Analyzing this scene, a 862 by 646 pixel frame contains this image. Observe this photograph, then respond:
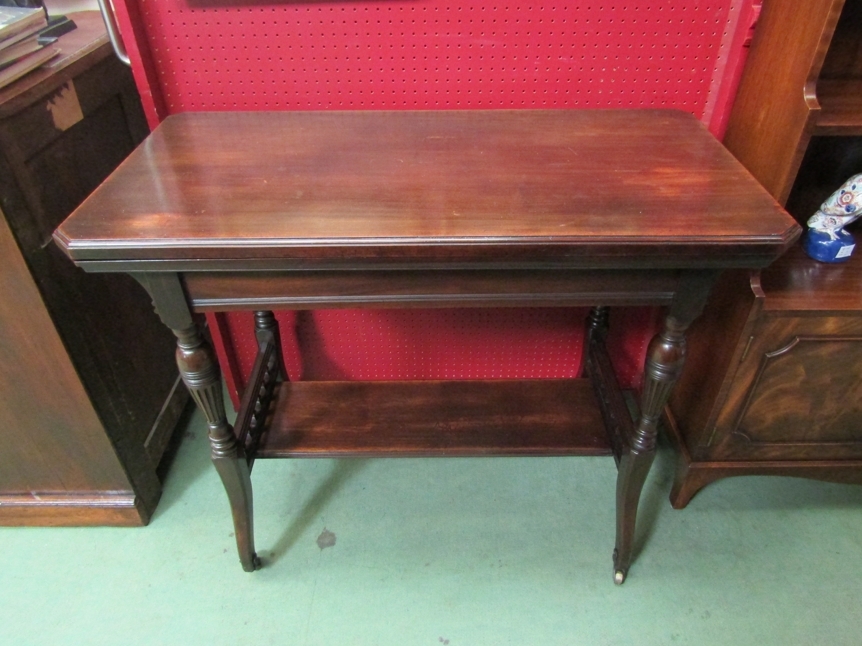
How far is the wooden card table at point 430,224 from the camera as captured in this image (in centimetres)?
90

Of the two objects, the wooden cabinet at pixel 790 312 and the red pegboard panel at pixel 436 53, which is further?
the red pegboard panel at pixel 436 53

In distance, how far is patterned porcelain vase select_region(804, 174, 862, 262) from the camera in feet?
4.04

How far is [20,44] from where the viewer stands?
1.22 metres

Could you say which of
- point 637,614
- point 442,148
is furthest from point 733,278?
point 637,614

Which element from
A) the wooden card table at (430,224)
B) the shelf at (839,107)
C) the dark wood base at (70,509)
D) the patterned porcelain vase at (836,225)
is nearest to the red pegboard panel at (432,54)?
the wooden card table at (430,224)

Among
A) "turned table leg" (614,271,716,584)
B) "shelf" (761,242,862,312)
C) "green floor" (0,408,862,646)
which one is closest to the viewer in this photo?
"turned table leg" (614,271,716,584)

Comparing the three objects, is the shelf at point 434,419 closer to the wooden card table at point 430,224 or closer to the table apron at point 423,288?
the wooden card table at point 430,224

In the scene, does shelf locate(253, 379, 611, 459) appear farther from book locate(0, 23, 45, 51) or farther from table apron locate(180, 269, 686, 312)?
book locate(0, 23, 45, 51)

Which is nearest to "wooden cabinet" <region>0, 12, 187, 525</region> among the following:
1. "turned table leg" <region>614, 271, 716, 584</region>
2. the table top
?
the table top

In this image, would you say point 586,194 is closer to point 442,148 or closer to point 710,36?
point 442,148

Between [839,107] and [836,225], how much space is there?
0.87ft

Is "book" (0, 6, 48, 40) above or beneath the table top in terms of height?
above

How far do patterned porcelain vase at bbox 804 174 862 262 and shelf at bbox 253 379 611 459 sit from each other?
2.05 ft

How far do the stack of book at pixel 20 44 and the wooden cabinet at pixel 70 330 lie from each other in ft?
0.07
